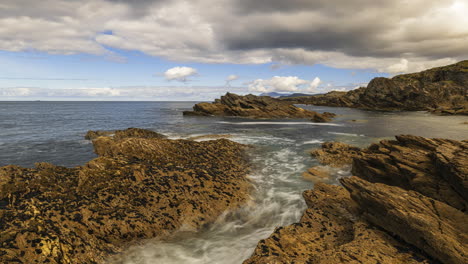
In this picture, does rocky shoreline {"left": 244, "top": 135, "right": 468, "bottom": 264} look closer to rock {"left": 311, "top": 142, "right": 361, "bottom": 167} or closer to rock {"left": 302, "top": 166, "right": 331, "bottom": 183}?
rock {"left": 302, "top": 166, "right": 331, "bottom": 183}

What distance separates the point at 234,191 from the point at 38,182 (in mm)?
9211

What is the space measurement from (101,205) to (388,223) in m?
10.7

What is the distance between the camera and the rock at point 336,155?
66.3 feet

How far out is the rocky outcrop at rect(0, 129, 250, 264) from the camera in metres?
6.98

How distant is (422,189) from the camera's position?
Result: 10.4 metres

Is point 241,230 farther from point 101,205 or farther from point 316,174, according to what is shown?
point 316,174

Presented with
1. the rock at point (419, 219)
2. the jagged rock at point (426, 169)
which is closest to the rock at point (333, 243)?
the rock at point (419, 219)

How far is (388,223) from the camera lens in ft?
25.2

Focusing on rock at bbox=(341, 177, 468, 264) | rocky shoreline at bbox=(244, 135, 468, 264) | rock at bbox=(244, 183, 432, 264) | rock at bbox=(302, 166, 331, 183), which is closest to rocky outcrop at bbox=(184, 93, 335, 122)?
rock at bbox=(302, 166, 331, 183)

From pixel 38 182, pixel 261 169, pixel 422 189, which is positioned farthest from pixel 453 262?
pixel 38 182

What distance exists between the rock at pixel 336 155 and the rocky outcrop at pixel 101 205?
1021cm

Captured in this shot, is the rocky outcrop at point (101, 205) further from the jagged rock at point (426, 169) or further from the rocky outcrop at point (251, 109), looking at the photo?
the rocky outcrop at point (251, 109)

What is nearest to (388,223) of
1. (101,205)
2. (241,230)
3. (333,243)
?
(333,243)

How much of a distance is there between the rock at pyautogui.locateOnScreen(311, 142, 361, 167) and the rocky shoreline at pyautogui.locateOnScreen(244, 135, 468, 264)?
26.8ft
